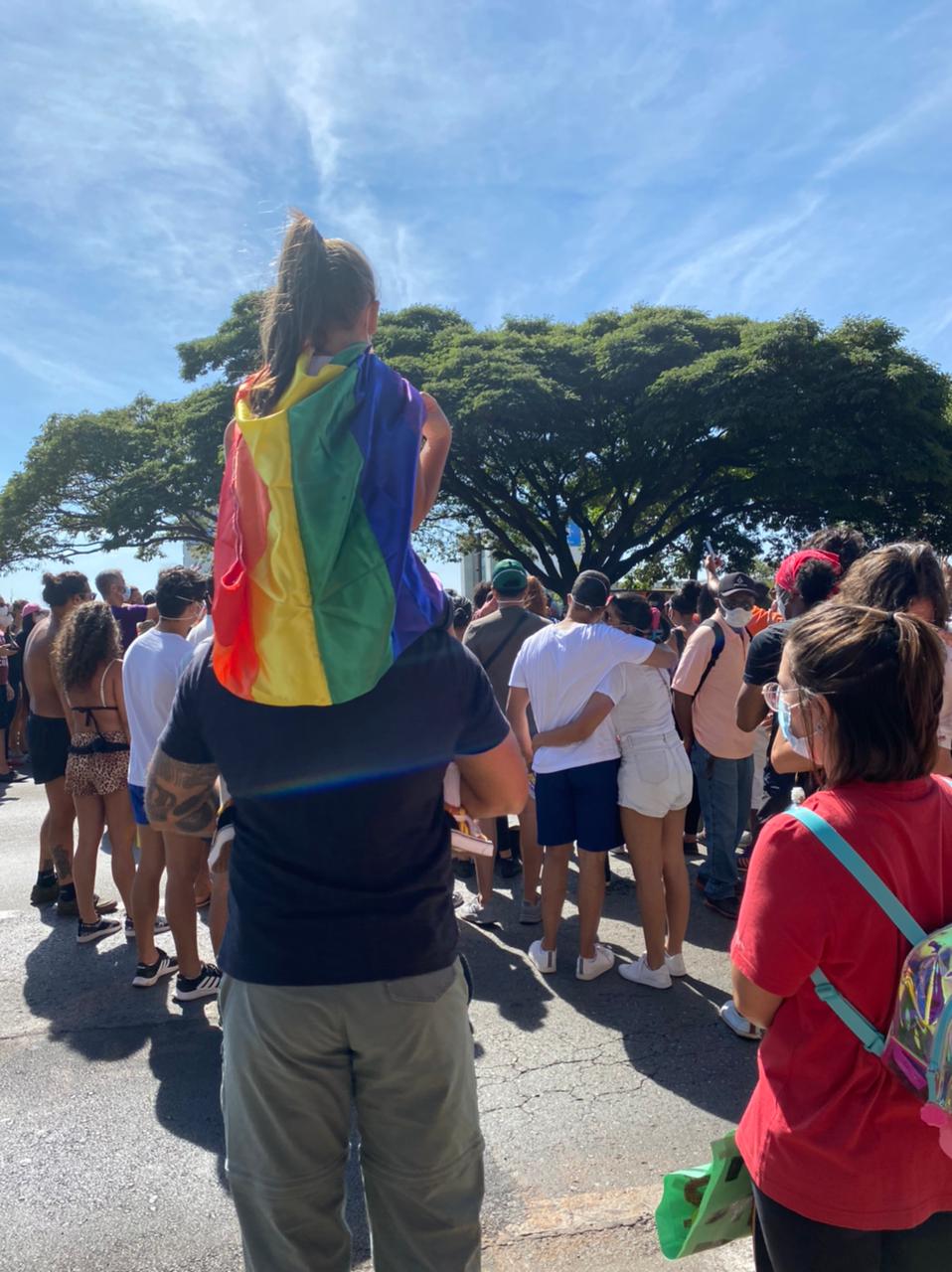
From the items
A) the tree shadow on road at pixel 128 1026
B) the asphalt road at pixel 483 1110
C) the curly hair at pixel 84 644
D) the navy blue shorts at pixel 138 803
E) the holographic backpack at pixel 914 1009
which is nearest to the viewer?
the holographic backpack at pixel 914 1009

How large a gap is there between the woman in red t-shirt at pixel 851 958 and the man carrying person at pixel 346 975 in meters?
0.55

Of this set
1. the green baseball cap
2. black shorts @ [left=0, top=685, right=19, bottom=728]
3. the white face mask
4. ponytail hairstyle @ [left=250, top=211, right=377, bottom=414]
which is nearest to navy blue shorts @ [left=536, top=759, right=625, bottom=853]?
the green baseball cap

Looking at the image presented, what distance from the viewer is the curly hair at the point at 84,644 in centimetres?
475

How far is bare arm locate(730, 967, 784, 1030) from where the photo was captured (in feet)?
5.11

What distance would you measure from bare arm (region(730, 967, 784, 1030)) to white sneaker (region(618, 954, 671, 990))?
9.48ft

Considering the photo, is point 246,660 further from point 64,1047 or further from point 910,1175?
point 64,1047

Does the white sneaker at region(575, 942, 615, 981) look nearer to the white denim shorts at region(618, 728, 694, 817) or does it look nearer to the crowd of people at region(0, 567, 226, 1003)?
the white denim shorts at region(618, 728, 694, 817)

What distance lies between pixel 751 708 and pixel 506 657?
213 cm

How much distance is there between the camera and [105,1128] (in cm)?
329

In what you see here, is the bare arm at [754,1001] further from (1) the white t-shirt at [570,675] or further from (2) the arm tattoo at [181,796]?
(1) the white t-shirt at [570,675]

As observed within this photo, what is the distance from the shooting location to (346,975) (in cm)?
152

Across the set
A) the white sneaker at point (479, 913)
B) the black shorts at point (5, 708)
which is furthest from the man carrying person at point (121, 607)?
the white sneaker at point (479, 913)

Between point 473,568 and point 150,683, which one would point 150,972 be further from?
point 473,568

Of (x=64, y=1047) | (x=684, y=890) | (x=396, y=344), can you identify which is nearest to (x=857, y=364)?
(x=396, y=344)
